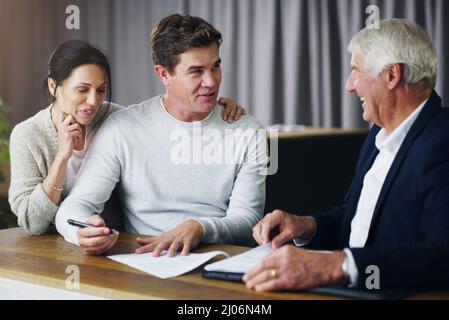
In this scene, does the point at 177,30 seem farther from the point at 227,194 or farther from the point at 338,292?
the point at 338,292

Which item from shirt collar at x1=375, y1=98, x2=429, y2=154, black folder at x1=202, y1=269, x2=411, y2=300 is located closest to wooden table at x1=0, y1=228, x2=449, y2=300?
black folder at x1=202, y1=269, x2=411, y2=300

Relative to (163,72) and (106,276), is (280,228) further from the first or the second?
(163,72)

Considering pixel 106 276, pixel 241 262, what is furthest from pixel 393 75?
pixel 106 276

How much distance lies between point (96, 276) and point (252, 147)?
841 millimetres

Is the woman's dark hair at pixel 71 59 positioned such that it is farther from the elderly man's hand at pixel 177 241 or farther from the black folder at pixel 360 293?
the black folder at pixel 360 293

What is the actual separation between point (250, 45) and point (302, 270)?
4.12 meters

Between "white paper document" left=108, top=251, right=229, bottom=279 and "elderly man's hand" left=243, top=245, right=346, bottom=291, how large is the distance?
24 centimetres

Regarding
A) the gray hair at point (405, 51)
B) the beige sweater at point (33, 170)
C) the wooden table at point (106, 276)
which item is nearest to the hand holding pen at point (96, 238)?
the wooden table at point (106, 276)

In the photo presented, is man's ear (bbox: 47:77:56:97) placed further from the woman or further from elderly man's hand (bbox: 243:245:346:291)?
elderly man's hand (bbox: 243:245:346:291)

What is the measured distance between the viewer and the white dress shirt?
5.31 feet

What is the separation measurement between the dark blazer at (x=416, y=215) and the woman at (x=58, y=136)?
77 centimetres

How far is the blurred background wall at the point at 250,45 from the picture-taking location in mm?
4855

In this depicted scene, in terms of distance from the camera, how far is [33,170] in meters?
1.99

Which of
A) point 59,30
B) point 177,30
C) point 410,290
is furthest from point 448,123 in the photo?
point 59,30
